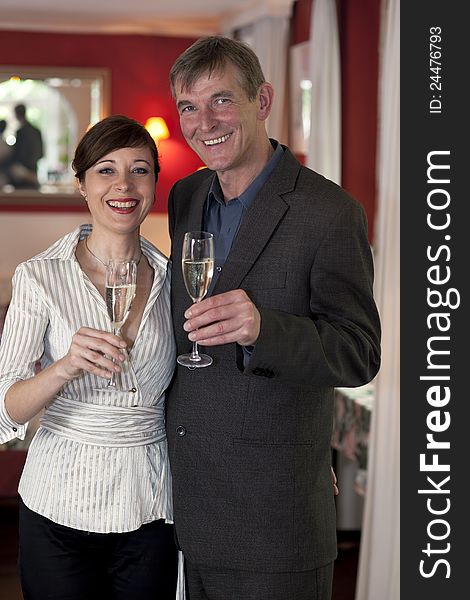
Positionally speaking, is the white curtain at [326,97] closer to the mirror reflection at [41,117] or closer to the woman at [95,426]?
the woman at [95,426]

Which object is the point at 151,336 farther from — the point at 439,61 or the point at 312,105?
the point at 312,105

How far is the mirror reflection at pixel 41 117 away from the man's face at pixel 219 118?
644 centimetres

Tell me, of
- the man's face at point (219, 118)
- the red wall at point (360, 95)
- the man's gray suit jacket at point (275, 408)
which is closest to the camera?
the man's gray suit jacket at point (275, 408)

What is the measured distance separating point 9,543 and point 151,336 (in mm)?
3061

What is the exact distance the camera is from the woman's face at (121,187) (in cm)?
213

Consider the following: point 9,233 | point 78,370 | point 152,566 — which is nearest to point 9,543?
point 152,566

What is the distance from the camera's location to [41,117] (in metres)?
8.30

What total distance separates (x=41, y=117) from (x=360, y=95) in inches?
157

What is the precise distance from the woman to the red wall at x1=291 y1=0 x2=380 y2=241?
3092 millimetres

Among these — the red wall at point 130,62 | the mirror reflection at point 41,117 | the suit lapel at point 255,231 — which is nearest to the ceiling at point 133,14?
the red wall at point 130,62

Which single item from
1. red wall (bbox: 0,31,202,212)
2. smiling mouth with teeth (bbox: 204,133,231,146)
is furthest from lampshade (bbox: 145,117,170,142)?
smiling mouth with teeth (bbox: 204,133,231,146)

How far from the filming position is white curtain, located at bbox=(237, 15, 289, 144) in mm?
6512

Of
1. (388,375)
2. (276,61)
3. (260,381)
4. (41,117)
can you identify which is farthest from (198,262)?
(41,117)

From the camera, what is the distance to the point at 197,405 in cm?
203
